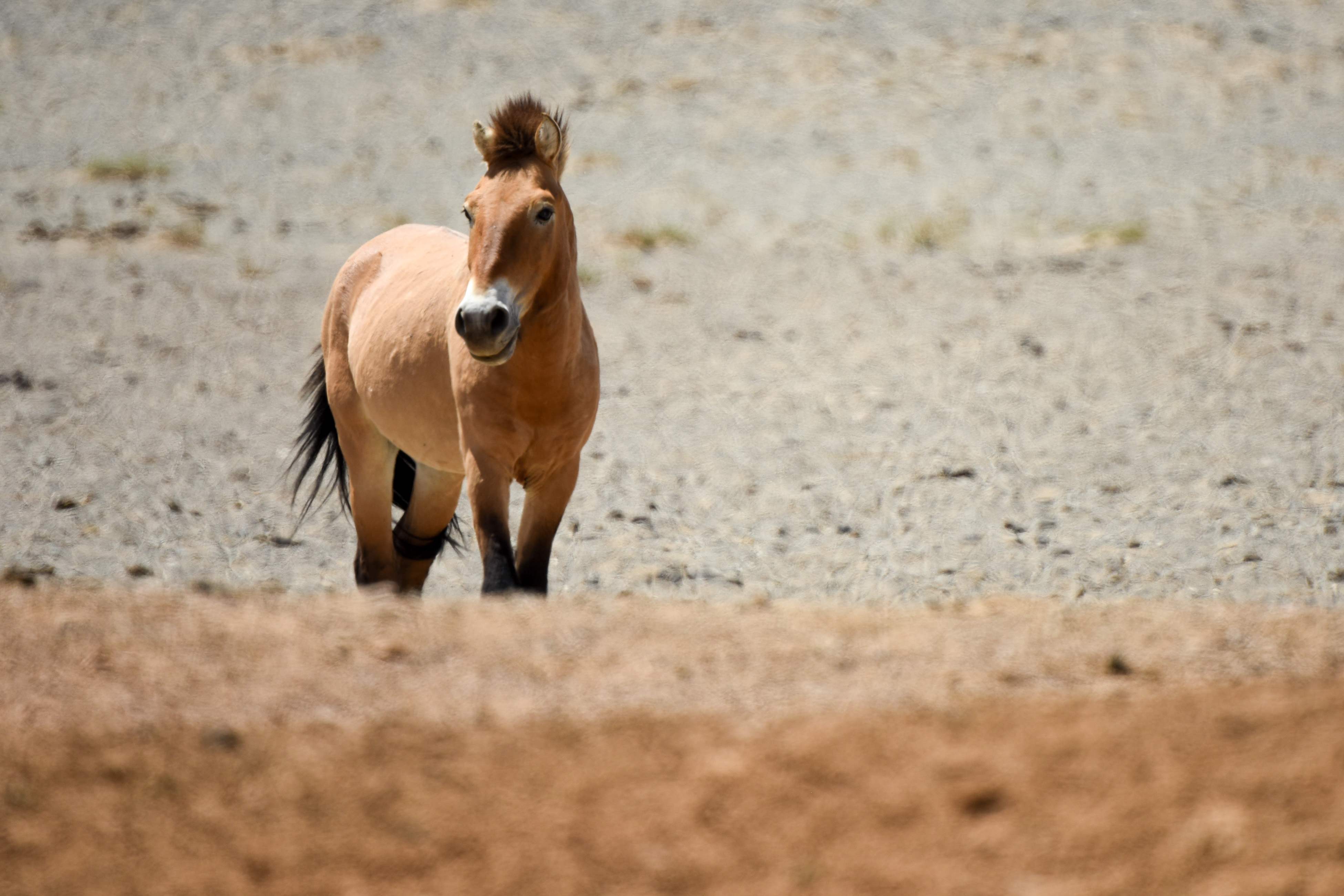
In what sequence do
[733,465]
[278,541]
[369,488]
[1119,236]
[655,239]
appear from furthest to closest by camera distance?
[655,239], [1119,236], [733,465], [278,541], [369,488]

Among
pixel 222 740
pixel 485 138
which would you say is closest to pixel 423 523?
pixel 485 138

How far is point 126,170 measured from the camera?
1717 cm

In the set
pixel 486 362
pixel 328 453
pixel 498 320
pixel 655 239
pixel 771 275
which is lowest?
pixel 771 275

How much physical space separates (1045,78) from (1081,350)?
29.2 ft

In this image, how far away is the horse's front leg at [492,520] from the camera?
527 centimetres

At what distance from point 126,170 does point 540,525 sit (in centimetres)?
1367

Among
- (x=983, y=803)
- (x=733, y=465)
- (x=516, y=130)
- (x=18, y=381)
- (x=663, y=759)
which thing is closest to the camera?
(x=983, y=803)

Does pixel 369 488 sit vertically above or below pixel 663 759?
below

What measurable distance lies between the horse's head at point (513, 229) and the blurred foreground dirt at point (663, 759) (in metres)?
1.11

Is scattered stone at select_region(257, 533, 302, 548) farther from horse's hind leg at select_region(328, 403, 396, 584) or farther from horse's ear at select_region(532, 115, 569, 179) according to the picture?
horse's ear at select_region(532, 115, 569, 179)

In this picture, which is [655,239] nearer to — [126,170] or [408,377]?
[126,170]

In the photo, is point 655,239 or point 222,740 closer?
point 222,740

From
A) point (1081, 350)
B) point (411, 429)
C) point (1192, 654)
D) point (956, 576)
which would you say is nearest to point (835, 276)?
point (1081, 350)

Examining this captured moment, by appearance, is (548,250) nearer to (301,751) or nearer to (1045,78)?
(301,751)
